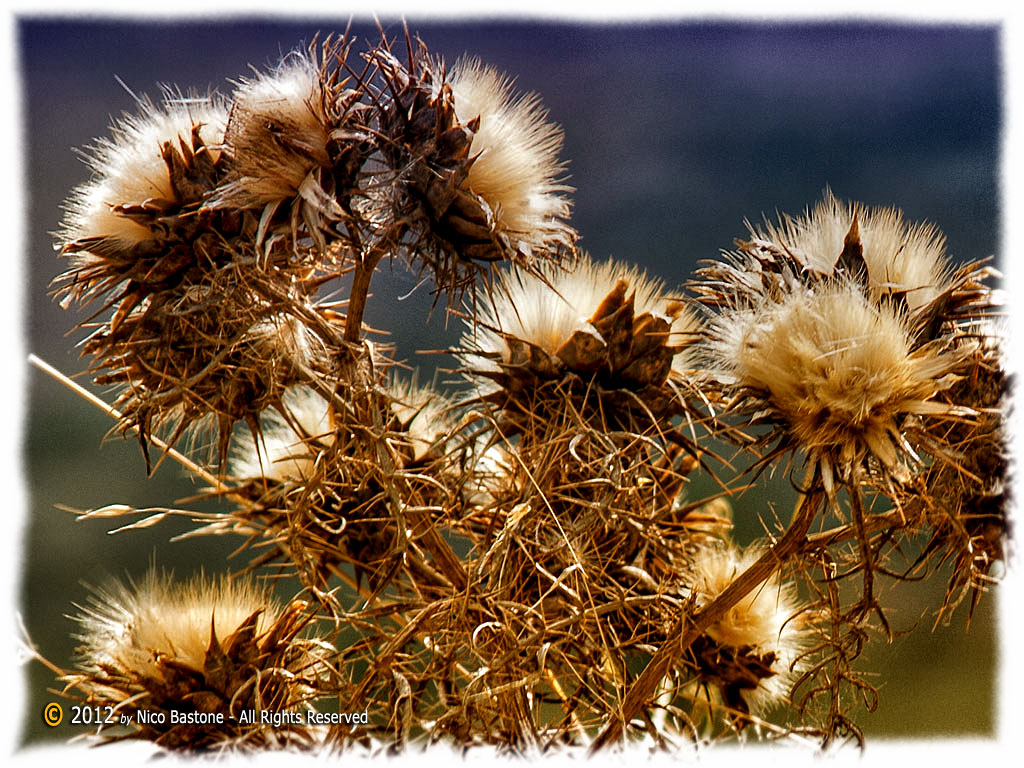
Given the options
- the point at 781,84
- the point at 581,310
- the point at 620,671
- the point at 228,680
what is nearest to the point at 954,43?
the point at 781,84

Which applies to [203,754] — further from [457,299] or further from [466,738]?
[457,299]

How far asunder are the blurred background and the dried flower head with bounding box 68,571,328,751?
280 millimetres

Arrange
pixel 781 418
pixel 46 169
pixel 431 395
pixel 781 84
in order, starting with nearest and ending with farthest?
pixel 781 418 → pixel 431 395 → pixel 46 169 → pixel 781 84

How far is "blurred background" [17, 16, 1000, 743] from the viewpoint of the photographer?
2.67 ft

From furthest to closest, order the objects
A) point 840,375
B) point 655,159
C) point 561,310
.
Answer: point 655,159 → point 561,310 → point 840,375

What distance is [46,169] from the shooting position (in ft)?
2.75

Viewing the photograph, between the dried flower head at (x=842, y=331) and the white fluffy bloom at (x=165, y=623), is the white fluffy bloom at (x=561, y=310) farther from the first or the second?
the white fluffy bloom at (x=165, y=623)

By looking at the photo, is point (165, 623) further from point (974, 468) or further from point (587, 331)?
point (974, 468)

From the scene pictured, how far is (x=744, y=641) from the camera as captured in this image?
1.76ft

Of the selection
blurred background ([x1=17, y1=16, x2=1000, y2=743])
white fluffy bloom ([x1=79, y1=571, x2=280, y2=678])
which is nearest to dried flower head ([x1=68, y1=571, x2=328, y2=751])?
white fluffy bloom ([x1=79, y1=571, x2=280, y2=678])

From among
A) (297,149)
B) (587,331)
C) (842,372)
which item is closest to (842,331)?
(842,372)

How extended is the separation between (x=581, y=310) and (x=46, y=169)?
1.95ft

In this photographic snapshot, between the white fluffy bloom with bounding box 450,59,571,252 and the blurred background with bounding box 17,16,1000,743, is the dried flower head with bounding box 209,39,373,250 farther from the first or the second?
the blurred background with bounding box 17,16,1000,743

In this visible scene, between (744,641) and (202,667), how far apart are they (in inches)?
12.1
